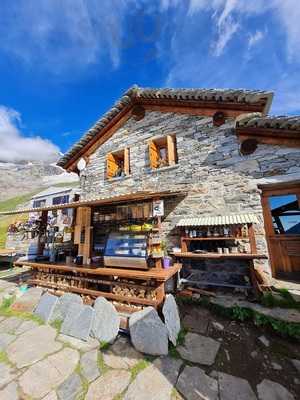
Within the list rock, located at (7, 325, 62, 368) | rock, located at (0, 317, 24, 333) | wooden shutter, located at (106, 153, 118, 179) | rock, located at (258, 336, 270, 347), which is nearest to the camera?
rock, located at (7, 325, 62, 368)

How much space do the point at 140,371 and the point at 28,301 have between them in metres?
4.15

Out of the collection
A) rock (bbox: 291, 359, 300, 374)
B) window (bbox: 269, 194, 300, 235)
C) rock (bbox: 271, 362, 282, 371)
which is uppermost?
window (bbox: 269, 194, 300, 235)

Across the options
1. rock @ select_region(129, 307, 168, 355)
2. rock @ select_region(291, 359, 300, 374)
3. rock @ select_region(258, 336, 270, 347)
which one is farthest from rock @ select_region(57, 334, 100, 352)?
rock @ select_region(291, 359, 300, 374)

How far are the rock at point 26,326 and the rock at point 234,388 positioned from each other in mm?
4113

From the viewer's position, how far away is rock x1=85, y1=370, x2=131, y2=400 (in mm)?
2469

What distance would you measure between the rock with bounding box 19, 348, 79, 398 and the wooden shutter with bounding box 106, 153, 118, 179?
→ 21.2 ft

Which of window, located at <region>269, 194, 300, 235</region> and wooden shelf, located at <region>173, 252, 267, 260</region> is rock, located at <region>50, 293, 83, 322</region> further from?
window, located at <region>269, 194, 300, 235</region>

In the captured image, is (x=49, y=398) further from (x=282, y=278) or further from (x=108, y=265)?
(x=282, y=278)

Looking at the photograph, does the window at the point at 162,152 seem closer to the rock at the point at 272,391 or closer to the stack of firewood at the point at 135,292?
the stack of firewood at the point at 135,292

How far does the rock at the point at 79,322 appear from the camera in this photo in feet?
12.4

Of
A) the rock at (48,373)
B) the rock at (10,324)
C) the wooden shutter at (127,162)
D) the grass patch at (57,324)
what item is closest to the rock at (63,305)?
the grass patch at (57,324)

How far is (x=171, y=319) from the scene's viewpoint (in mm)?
3656

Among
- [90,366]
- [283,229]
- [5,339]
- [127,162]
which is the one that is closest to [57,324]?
[5,339]

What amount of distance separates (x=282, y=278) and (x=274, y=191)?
260cm
